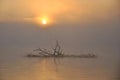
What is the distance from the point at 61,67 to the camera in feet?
5.41

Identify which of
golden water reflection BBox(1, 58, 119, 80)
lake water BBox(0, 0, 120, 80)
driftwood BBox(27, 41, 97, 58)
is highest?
lake water BBox(0, 0, 120, 80)

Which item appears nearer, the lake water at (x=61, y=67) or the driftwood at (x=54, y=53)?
the lake water at (x=61, y=67)

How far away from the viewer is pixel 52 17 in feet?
5.60

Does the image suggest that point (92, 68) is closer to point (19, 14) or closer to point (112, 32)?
point (112, 32)

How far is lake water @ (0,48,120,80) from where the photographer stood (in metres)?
1.57

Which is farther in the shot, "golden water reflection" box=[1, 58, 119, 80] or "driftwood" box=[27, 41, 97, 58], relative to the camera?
"driftwood" box=[27, 41, 97, 58]

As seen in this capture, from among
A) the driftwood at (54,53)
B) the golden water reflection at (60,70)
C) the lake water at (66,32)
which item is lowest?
the golden water reflection at (60,70)

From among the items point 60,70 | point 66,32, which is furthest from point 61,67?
point 66,32

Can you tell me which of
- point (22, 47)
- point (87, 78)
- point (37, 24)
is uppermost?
point (37, 24)

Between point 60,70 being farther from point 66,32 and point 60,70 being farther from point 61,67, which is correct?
point 66,32

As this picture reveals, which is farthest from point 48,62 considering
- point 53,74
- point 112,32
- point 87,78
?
point 112,32

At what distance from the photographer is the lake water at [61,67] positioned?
1.57 meters

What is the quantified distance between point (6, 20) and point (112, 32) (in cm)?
53

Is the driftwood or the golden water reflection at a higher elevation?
the driftwood
